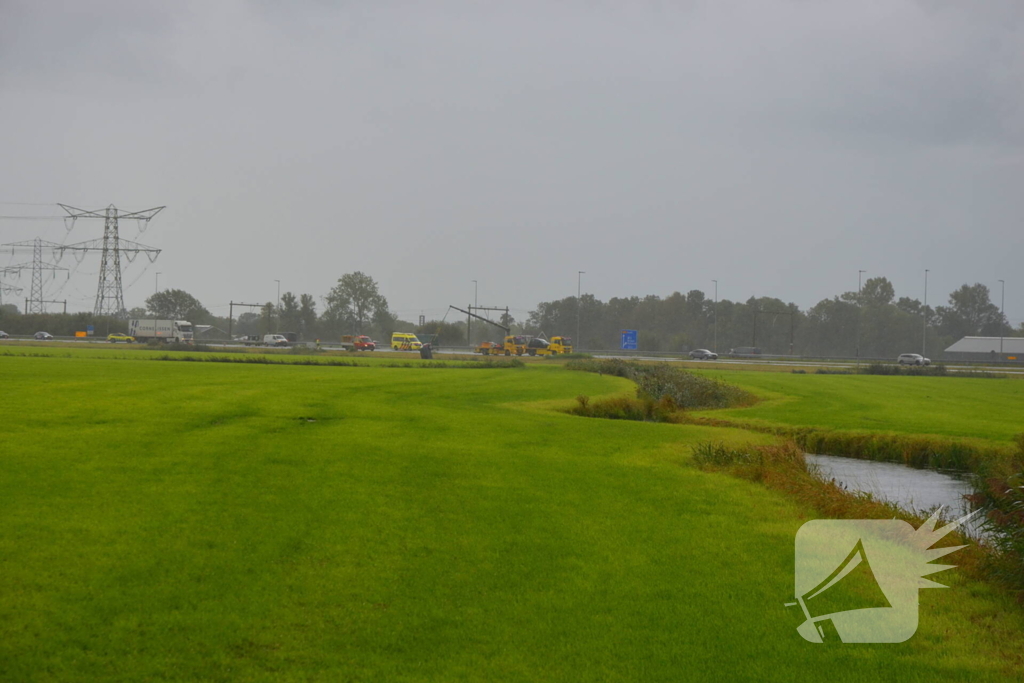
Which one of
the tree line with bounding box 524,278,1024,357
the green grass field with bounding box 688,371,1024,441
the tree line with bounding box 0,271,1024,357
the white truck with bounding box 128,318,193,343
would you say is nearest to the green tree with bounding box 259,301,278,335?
the tree line with bounding box 0,271,1024,357

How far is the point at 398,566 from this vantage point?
9352mm

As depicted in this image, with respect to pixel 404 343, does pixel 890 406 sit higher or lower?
lower

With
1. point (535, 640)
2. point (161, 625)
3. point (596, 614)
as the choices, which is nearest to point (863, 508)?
point (596, 614)

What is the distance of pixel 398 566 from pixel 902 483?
1376 centimetres

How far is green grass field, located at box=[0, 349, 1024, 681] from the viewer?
7.33 m

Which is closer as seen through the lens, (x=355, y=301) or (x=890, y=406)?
(x=890, y=406)

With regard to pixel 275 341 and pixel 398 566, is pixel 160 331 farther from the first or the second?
pixel 398 566

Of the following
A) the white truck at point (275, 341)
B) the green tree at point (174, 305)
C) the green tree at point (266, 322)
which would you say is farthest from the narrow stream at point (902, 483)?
the green tree at point (174, 305)

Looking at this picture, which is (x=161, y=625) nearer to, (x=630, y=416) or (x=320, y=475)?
(x=320, y=475)

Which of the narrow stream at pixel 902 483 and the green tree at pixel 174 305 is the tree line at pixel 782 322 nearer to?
the green tree at pixel 174 305

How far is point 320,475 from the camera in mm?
13055

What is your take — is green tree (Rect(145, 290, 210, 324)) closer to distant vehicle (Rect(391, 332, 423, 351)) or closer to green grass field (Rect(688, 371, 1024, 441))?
distant vehicle (Rect(391, 332, 423, 351))

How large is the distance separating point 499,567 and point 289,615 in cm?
249

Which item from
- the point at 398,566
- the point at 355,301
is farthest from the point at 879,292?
the point at 398,566
